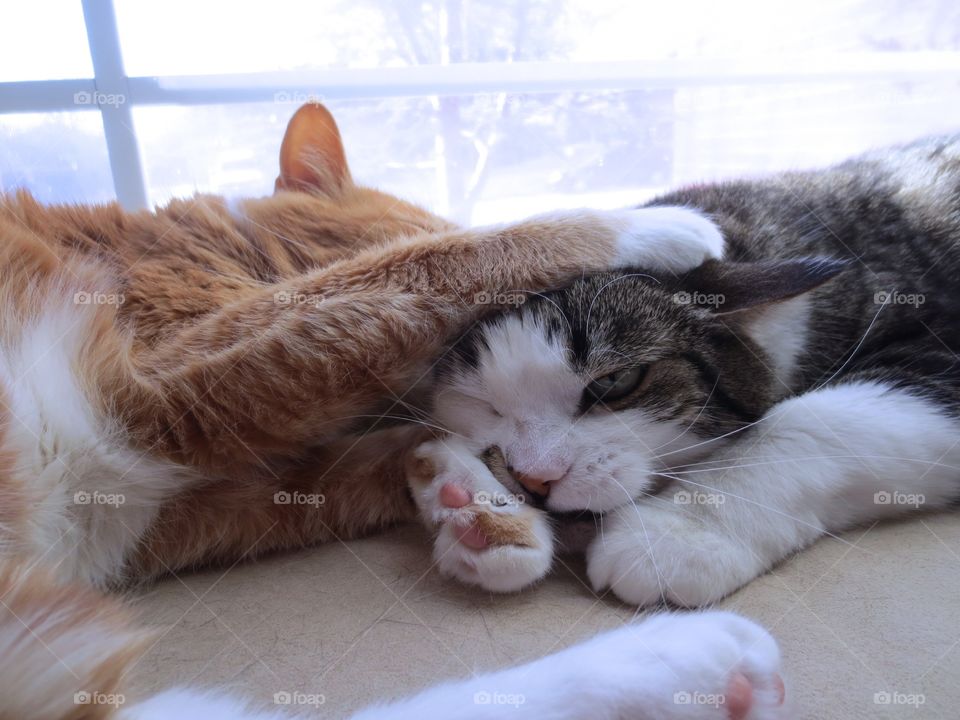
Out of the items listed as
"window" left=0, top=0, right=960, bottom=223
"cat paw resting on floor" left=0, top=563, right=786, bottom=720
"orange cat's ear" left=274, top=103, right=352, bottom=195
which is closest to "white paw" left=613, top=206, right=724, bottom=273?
"cat paw resting on floor" left=0, top=563, right=786, bottom=720

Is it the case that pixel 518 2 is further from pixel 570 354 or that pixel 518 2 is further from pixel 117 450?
pixel 117 450

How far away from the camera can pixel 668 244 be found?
1.15 metres

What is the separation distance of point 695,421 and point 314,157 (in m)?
1.14

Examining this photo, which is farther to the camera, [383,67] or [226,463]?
[383,67]

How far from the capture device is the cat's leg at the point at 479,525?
940 millimetres

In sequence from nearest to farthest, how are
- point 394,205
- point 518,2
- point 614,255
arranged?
point 614,255 < point 394,205 < point 518,2

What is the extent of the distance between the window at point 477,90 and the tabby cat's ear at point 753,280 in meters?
1.19

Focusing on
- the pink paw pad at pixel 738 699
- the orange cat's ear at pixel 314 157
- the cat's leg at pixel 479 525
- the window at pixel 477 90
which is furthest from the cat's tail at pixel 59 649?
the window at pixel 477 90

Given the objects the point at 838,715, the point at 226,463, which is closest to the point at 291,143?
the point at 226,463

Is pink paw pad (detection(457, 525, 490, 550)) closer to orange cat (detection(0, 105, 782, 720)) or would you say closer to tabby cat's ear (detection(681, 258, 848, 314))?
orange cat (detection(0, 105, 782, 720))

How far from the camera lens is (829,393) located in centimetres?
113

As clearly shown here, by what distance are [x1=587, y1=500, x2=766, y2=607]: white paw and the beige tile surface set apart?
32mm

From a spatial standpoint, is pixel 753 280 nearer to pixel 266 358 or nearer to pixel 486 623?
pixel 486 623

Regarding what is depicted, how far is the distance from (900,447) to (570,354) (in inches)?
21.0
